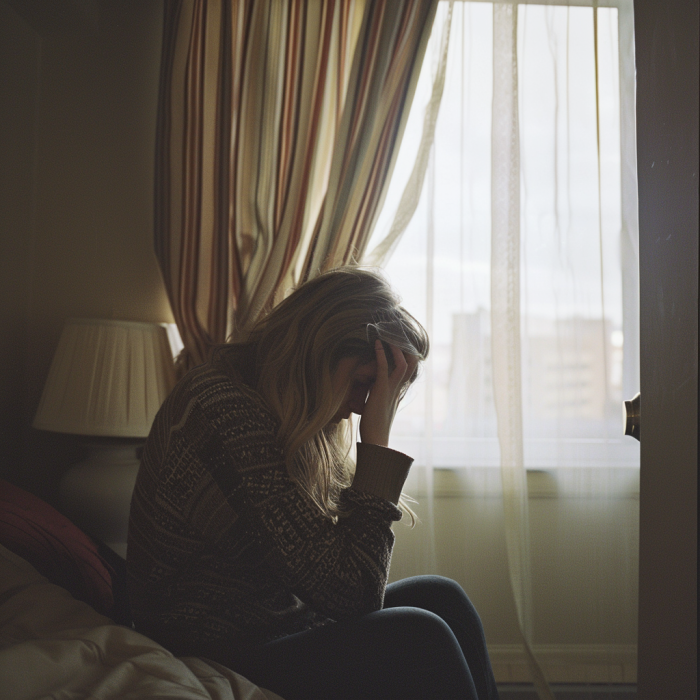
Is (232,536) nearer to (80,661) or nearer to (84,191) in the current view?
(80,661)

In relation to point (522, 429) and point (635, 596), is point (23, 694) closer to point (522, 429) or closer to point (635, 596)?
point (522, 429)

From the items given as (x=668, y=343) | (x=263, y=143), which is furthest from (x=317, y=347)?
(x=263, y=143)

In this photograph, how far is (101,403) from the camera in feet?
5.20

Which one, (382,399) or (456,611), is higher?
(382,399)

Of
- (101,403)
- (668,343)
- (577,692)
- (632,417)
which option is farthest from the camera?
(577,692)

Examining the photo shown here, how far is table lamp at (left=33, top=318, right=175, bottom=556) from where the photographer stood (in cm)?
158

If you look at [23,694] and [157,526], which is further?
[157,526]

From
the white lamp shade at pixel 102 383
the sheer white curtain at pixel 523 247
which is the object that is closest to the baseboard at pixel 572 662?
the sheer white curtain at pixel 523 247

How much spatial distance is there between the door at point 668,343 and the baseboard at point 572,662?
1.55 meters

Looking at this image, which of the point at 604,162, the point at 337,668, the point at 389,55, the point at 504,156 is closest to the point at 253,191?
the point at 389,55

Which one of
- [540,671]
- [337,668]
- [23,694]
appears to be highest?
[23,694]

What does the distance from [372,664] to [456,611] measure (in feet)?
1.00

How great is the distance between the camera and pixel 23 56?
73.6 inches

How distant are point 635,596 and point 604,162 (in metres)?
1.32
